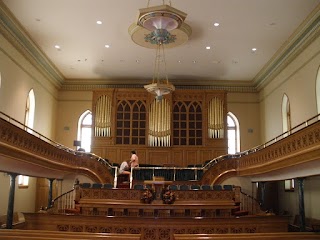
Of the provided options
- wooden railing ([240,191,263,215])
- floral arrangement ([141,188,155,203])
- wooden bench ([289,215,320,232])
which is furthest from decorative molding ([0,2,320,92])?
floral arrangement ([141,188,155,203])

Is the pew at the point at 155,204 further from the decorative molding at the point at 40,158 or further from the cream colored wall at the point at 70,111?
the cream colored wall at the point at 70,111

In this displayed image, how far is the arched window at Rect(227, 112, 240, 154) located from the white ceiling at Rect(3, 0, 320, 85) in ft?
7.42

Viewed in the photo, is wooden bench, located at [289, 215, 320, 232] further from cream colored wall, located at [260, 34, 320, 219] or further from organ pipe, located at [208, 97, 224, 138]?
organ pipe, located at [208, 97, 224, 138]

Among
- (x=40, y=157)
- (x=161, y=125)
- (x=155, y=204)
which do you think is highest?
(x=161, y=125)

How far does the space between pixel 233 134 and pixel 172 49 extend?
708 centimetres

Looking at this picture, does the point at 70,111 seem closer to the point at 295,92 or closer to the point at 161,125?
the point at 161,125

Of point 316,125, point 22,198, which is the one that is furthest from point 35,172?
point 316,125

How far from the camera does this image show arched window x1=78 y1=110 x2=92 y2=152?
20953 mm

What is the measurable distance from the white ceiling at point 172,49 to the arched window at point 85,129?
7.21ft

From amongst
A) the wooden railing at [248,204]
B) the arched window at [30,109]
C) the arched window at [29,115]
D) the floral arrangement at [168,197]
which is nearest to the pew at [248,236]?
the floral arrangement at [168,197]

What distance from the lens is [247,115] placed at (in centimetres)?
2100

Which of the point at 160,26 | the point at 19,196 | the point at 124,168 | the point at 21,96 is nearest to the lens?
the point at 160,26

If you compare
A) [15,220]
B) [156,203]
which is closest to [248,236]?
[156,203]

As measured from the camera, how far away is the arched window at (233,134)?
2094cm
